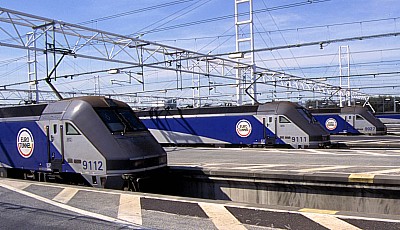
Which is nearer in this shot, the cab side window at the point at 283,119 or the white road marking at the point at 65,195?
the white road marking at the point at 65,195

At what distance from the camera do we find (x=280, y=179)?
12.3 meters

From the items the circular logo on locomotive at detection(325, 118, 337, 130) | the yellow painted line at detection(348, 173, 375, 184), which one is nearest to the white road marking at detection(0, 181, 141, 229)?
the yellow painted line at detection(348, 173, 375, 184)

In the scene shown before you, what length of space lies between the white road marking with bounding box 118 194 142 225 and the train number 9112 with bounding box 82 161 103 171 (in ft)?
6.22

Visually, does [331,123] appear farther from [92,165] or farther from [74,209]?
→ [74,209]

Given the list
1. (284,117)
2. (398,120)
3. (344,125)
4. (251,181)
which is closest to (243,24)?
(344,125)

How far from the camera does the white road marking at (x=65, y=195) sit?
9877mm

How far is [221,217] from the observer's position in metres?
7.89

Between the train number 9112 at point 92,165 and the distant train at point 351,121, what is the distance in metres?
30.9

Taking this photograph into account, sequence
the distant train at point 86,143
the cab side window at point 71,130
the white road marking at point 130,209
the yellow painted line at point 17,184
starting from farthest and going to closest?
the cab side window at point 71,130
the yellow painted line at point 17,184
the distant train at point 86,143
the white road marking at point 130,209

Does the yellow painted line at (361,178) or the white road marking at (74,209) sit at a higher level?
the yellow painted line at (361,178)

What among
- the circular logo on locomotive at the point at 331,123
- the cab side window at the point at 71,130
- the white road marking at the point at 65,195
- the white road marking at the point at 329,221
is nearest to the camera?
the white road marking at the point at 329,221

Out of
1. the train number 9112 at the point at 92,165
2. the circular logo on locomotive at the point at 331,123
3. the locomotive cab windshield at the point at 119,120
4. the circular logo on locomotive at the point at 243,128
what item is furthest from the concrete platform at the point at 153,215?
the circular logo on locomotive at the point at 331,123

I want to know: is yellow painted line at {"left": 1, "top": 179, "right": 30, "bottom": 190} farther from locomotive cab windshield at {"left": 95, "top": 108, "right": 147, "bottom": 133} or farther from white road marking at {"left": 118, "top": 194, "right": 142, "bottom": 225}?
white road marking at {"left": 118, "top": 194, "right": 142, "bottom": 225}

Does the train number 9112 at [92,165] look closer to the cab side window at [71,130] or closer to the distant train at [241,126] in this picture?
the cab side window at [71,130]
